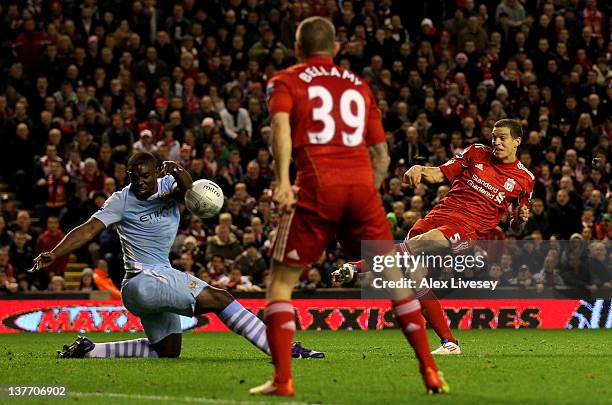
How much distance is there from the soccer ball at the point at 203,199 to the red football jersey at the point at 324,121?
2.57 metres

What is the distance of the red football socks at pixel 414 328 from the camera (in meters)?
7.79

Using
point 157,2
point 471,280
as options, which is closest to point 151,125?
point 157,2

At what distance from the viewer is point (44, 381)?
29.2 ft

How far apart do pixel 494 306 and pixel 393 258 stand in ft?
34.3

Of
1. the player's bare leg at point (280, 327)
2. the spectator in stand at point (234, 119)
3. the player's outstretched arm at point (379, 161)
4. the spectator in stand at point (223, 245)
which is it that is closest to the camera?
the player's bare leg at point (280, 327)

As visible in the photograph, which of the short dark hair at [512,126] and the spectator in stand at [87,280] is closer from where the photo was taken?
the short dark hair at [512,126]

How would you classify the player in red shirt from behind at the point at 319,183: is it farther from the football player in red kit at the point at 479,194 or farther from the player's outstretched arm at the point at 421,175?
the football player in red kit at the point at 479,194

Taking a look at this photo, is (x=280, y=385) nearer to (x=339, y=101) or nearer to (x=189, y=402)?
(x=189, y=402)

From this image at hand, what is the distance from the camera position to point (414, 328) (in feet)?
25.8

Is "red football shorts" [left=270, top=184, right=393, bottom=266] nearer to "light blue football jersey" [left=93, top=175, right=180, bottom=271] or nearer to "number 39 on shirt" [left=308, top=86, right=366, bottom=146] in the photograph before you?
"number 39 on shirt" [left=308, top=86, right=366, bottom=146]

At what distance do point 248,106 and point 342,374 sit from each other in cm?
1397

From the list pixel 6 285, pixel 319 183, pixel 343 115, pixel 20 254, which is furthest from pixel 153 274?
pixel 20 254

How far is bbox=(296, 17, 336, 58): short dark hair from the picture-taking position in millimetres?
7848

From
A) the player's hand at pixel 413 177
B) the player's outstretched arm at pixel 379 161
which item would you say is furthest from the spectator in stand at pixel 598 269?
the player's outstretched arm at pixel 379 161
